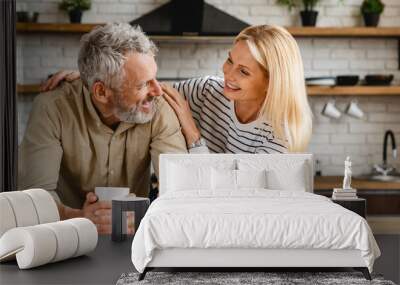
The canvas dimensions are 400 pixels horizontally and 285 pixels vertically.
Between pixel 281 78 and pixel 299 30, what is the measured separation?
1.07 m

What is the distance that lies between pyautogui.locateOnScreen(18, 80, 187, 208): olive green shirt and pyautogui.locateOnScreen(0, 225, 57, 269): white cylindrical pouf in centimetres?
141

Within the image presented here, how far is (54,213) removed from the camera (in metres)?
4.92

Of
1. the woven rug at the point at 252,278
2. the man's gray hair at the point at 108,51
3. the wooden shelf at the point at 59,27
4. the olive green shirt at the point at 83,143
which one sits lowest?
the woven rug at the point at 252,278

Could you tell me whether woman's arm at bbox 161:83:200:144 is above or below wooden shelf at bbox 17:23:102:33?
below

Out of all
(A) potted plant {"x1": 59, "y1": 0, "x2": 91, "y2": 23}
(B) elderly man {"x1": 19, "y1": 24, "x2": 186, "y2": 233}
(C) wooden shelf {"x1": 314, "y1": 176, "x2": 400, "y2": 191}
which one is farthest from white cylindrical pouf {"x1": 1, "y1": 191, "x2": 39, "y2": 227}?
(C) wooden shelf {"x1": 314, "y1": 176, "x2": 400, "y2": 191}

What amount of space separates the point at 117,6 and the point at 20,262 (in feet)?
10.1

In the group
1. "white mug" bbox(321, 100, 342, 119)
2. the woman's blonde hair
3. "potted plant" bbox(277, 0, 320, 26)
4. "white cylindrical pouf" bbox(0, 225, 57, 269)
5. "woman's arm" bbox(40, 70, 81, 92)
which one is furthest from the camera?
"white mug" bbox(321, 100, 342, 119)

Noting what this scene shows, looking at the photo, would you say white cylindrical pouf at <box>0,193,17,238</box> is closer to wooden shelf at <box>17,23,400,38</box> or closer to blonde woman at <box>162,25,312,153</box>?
blonde woman at <box>162,25,312,153</box>

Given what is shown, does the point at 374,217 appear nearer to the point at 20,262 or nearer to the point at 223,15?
the point at 223,15

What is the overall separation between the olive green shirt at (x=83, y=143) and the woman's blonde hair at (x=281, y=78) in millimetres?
739

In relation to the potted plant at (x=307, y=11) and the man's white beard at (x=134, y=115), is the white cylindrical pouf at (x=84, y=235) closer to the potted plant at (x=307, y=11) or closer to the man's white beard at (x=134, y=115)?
the man's white beard at (x=134, y=115)

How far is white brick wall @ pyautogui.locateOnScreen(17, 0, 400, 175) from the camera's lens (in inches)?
264

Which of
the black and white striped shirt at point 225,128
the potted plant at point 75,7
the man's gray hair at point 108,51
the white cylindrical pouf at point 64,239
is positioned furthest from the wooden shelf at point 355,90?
the white cylindrical pouf at point 64,239

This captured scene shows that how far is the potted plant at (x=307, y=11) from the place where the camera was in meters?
6.71
